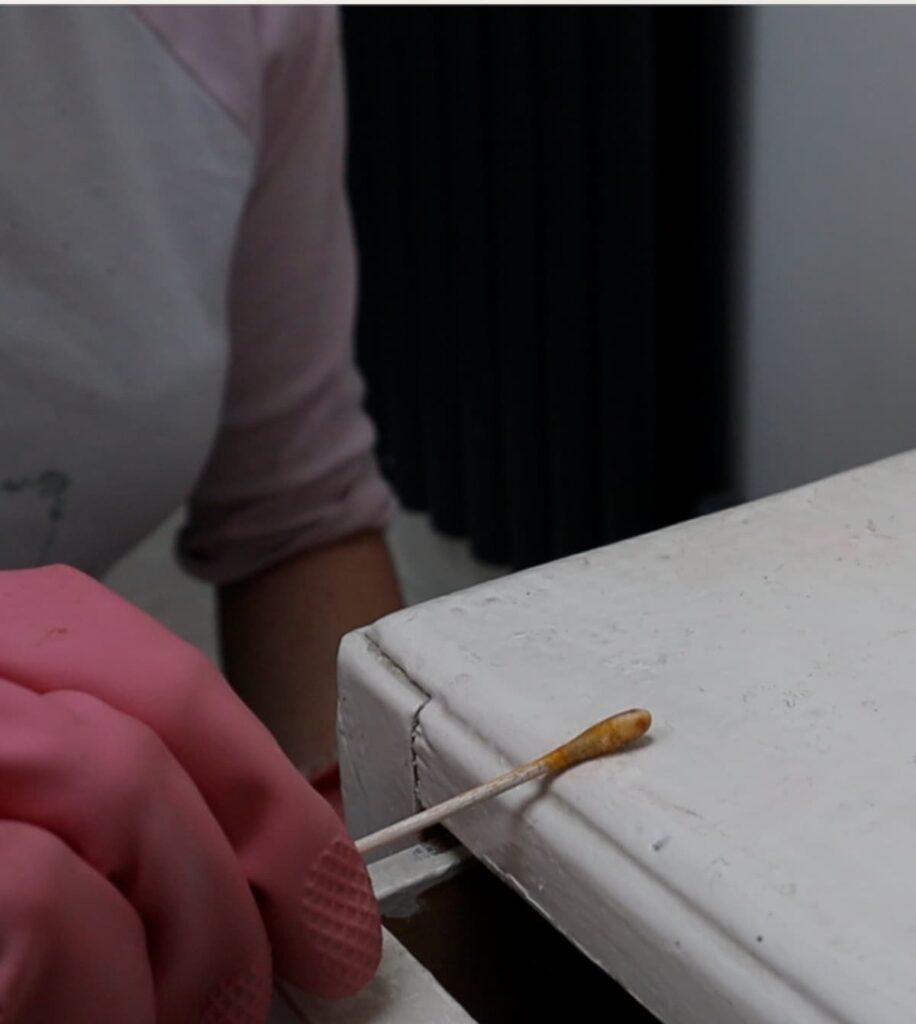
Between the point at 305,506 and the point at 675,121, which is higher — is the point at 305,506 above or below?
below

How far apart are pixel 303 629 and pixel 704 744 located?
17.6 inches

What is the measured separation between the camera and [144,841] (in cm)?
23

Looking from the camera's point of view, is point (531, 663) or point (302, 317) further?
point (302, 317)

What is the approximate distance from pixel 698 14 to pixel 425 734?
2.58ft

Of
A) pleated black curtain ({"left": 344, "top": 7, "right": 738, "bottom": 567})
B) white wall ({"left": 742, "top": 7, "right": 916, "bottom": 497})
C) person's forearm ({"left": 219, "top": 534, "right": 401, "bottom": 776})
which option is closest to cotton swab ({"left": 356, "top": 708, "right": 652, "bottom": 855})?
person's forearm ({"left": 219, "top": 534, "right": 401, "bottom": 776})

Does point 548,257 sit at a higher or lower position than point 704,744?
lower

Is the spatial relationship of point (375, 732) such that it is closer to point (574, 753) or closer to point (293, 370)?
point (574, 753)

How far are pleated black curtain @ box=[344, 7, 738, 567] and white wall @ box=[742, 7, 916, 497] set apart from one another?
4cm

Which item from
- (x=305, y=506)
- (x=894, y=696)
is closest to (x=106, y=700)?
(x=894, y=696)

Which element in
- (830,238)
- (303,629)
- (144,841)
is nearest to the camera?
(144,841)

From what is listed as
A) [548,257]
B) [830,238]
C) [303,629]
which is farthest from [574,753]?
[548,257]

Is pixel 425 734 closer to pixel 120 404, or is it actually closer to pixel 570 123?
pixel 120 404

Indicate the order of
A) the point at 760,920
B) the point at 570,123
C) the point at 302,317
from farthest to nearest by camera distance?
the point at 570,123 → the point at 302,317 → the point at 760,920

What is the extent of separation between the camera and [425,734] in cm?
29
